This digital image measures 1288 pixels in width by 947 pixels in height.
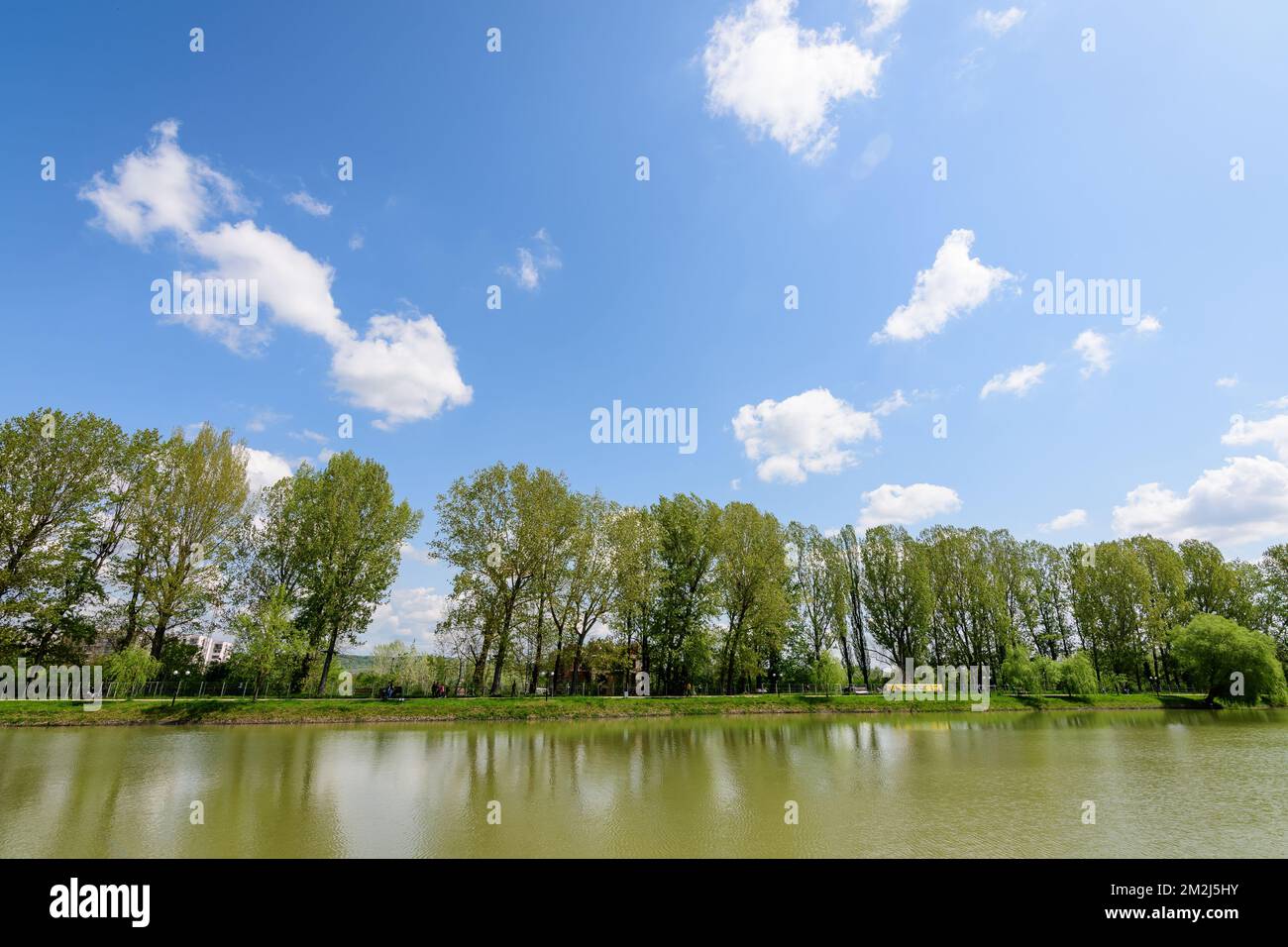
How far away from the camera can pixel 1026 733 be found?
1206 inches

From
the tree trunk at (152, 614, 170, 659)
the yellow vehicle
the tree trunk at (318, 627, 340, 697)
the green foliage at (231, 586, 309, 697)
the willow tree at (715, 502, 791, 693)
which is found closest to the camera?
the green foliage at (231, 586, 309, 697)

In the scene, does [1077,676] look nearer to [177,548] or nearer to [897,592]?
[897,592]

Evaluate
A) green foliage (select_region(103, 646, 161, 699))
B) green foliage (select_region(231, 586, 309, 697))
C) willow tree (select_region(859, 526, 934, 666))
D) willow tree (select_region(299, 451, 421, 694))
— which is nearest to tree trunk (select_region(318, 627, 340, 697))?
willow tree (select_region(299, 451, 421, 694))

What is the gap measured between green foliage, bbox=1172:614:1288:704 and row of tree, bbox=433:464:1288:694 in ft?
7.86

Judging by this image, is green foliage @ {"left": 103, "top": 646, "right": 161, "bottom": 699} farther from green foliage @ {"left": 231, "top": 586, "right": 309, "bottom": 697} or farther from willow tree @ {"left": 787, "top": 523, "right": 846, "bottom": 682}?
willow tree @ {"left": 787, "top": 523, "right": 846, "bottom": 682}

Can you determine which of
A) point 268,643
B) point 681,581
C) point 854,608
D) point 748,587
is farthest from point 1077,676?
point 268,643

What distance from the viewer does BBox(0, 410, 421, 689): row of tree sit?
3194cm

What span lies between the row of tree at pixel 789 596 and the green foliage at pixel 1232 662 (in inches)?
94.3

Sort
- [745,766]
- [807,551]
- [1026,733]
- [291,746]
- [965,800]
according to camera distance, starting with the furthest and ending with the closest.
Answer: [807,551] → [1026,733] → [291,746] → [745,766] → [965,800]

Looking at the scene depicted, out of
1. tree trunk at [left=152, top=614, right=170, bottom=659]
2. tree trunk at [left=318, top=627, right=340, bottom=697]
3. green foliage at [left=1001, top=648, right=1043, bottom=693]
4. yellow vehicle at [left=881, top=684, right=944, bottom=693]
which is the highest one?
tree trunk at [left=152, top=614, right=170, bottom=659]
